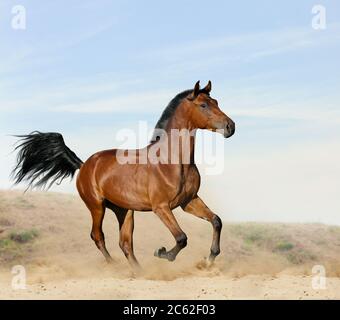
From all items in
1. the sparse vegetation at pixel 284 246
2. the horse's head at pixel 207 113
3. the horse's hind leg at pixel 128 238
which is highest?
the horse's head at pixel 207 113

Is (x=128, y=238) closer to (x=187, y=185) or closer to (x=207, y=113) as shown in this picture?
(x=187, y=185)

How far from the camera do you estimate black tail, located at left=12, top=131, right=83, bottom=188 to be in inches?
474

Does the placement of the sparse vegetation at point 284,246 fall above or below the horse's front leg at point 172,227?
below

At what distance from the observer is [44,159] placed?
12.1 m

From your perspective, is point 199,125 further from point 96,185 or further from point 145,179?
point 96,185

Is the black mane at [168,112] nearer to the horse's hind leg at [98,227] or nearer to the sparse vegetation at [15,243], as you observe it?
the horse's hind leg at [98,227]

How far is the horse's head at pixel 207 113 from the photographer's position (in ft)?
33.1

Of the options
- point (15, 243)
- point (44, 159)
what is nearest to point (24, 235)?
point (15, 243)

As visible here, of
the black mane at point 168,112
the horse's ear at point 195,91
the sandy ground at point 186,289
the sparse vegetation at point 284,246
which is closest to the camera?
the sandy ground at point 186,289

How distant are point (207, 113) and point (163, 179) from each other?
130 centimetres

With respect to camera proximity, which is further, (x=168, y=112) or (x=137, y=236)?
(x=137, y=236)

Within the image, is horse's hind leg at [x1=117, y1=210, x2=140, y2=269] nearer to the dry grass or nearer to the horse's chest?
the horse's chest

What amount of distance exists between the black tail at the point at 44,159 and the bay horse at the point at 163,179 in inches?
22.6

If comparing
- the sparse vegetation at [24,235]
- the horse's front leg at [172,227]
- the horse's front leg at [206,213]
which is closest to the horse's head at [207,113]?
Answer: the horse's front leg at [206,213]
